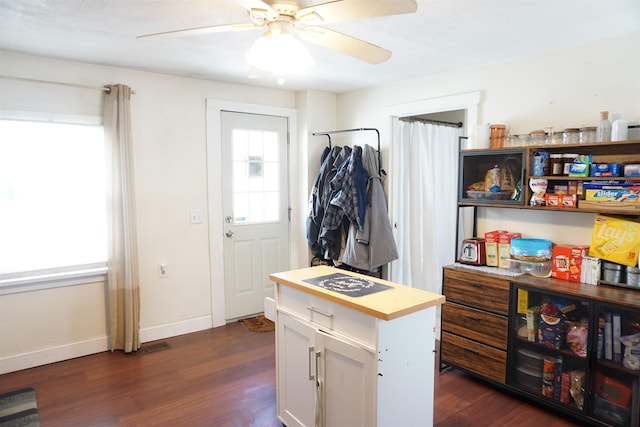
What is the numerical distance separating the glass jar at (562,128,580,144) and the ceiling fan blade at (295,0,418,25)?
1557 millimetres

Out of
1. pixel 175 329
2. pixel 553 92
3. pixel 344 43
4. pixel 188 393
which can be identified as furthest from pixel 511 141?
pixel 175 329

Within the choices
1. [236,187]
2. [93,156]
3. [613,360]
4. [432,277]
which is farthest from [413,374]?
[93,156]

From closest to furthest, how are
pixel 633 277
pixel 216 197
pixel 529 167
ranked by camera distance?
pixel 633 277 → pixel 529 167 → pixel 216 197

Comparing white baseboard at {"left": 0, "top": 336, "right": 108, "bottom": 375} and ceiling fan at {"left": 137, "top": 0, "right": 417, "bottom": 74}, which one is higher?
ceiling fan at {"left": 137, "top": 0, "right": 417, "bottom": 74}

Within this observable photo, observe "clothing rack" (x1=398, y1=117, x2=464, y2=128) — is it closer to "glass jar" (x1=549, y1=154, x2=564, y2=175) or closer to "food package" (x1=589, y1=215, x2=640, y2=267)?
"glass jar" (x1=549, y1=154, x2=564, y2=175)

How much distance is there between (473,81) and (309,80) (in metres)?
1.38

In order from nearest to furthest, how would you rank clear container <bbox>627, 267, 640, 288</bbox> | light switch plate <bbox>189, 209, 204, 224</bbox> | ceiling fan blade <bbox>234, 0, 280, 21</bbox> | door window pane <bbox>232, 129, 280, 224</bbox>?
ceiling fan blade <bbox>234, 0, 280, 21</bbox> → clear container <bbox>627, 267, 640, 288</bbox> → light switch plate <bbox>189, 209, 204, 224</bbox> → door window pane <bbox>232, 129, 280, 224</bbox>

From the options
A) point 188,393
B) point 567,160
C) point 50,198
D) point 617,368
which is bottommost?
point 188,393

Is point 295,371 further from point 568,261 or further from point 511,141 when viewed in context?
point 511,141

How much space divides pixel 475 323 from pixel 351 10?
213cm

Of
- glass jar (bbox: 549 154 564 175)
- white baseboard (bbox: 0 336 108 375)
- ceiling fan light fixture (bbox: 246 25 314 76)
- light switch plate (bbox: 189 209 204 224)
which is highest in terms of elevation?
ceiling fan light fixture (bbox: 246 25 314 76)

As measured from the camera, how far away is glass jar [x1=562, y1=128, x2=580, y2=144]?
8.00 feet

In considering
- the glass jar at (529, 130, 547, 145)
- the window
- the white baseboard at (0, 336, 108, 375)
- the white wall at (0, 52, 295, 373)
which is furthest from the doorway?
the white baseboard at (0, 336, 108, 375)

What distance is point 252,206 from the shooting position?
399 centimetres
